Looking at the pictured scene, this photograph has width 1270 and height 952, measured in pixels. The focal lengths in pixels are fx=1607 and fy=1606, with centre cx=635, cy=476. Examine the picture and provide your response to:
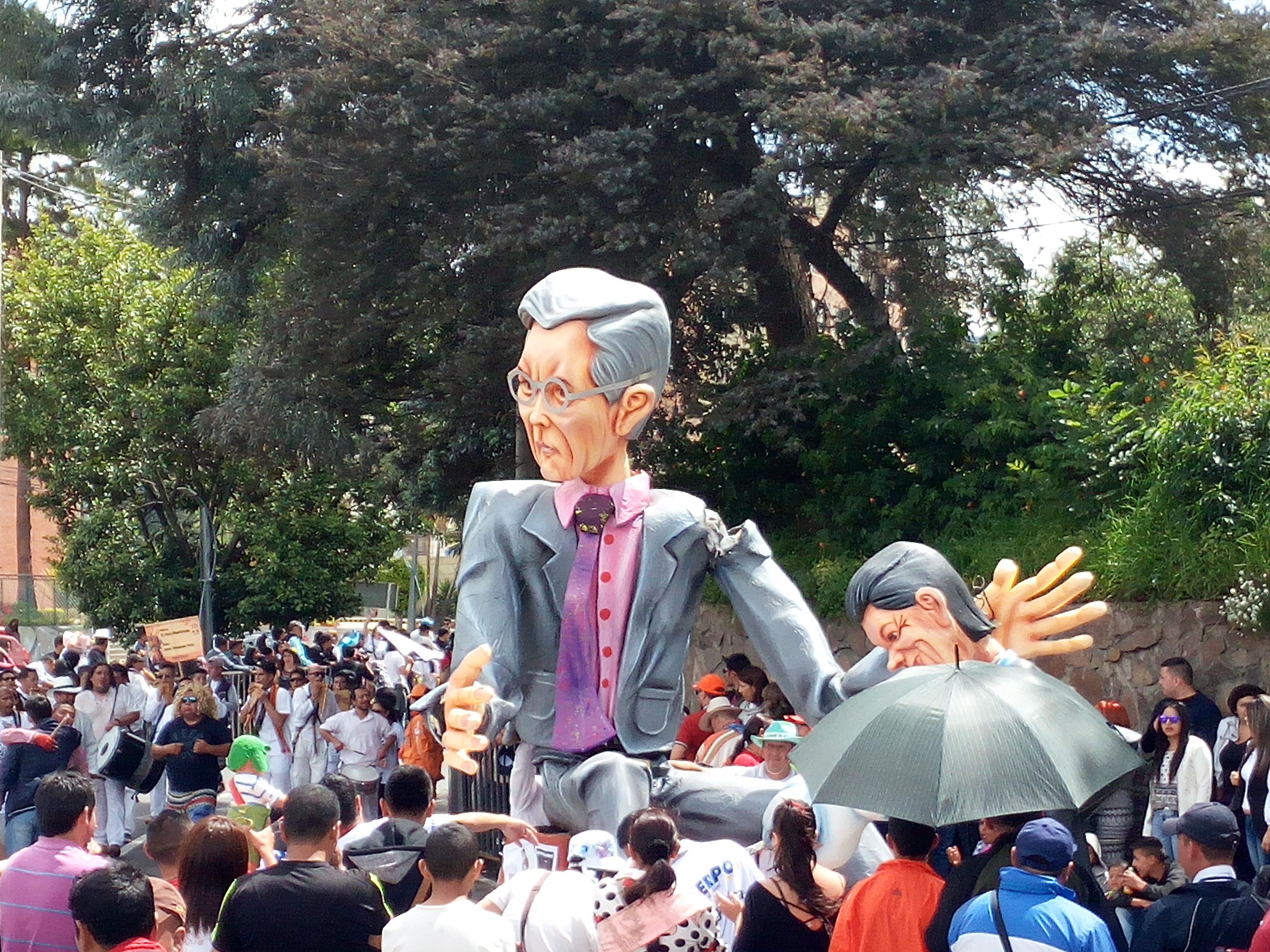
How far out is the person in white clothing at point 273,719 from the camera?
13703 mm

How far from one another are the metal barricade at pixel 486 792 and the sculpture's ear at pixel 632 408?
6.00ft

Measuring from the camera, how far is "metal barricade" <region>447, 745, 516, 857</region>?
801cm

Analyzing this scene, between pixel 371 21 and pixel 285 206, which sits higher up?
pixel 371 21

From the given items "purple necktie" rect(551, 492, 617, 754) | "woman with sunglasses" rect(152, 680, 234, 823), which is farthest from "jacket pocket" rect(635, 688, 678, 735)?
"woman with sunglasses" rect(152, 680, 234, 823)

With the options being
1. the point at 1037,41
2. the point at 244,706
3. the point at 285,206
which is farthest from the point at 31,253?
the point at 1037,41

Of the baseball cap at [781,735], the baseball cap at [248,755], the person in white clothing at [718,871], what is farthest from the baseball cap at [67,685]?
the person in white clothing at [718,871]

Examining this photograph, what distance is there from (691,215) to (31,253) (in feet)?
60.6

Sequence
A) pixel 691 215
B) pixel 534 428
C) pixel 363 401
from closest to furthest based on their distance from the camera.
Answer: pixel 534 428
pixel 691 215
pixel 363 401

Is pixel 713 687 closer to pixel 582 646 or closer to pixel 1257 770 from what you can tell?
pixel 1257 770

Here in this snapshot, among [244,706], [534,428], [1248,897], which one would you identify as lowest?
[244,706]

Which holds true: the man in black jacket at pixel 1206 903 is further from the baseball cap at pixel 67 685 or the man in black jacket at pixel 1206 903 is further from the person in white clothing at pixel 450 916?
the baseball cap at pixel 67 685

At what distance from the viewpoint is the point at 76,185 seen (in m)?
32.2

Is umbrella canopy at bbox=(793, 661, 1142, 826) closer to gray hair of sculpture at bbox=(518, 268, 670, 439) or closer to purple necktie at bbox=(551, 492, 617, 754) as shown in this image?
purple necktie at bbox=(551, 492, 617, 754)

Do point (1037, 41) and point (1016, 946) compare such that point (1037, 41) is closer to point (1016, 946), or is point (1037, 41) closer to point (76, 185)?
point (1016, 946)
